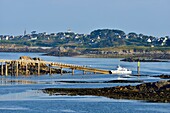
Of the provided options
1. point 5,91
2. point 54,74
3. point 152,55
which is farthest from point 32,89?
point 152,55

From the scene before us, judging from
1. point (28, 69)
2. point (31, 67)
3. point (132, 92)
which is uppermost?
point (31, 67)

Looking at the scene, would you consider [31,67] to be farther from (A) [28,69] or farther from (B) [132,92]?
(B) [132,92]

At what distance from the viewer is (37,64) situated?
10538 centimetres

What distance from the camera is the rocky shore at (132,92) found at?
2623 inches

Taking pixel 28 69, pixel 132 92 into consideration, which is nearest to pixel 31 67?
pixel 28 69

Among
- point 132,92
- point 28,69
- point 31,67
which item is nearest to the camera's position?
point 132,92

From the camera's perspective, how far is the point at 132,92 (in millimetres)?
70062

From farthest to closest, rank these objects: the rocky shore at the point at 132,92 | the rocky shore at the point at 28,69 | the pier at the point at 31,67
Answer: the rocky shore at the point at 28,69 → the pier at the point at 31,67 → the rocky shore at the point at 132,92

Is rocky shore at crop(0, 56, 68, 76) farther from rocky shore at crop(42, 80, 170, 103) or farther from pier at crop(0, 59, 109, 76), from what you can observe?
rocky shore at crop(42, 80, 170, 103)

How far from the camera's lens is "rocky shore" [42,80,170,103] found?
66625 millimetres

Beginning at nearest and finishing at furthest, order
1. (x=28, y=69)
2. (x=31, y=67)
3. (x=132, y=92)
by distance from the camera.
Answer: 1. (x=132, y=92)
2. (x=28, y=69)
3. (x=31, y=67)

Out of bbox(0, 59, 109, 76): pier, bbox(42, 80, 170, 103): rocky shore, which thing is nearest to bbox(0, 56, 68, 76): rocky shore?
bbox(0, 59, 109, 76): pier

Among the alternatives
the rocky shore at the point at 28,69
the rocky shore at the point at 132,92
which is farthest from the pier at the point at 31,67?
the rocky shore at the point at 132,92

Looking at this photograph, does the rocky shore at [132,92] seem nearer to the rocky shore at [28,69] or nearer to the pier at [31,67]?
the pier at [31,67]
